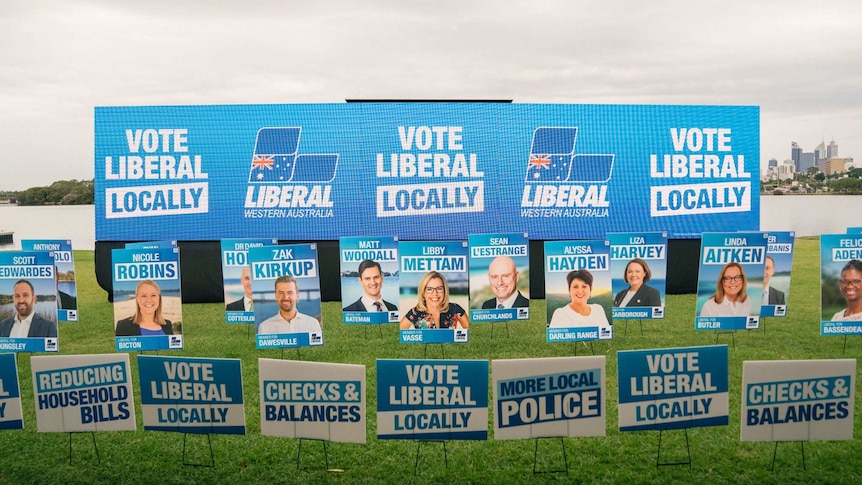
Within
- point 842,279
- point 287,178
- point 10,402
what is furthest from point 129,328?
point 842,279

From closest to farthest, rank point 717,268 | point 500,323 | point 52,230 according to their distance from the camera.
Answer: point 717,268 < point 500,323 < point 52,230

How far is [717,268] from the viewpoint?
9.44m

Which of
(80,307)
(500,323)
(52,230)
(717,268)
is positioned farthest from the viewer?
(52,230)

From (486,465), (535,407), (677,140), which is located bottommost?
(486,465)

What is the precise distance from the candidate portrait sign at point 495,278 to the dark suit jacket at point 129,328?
378 cm

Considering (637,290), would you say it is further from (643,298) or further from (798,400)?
(798,400)

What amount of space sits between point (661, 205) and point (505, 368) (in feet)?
34.8

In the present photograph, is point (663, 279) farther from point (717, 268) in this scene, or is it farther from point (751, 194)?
point (751, 194)

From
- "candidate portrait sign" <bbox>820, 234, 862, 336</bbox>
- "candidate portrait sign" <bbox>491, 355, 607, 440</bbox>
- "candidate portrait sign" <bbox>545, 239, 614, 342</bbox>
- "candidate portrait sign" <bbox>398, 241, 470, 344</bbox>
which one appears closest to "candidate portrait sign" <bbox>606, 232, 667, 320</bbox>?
"candidate portrait sign" <bbox>545, 239, 614, 342</bbox>

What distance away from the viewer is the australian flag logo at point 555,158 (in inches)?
567

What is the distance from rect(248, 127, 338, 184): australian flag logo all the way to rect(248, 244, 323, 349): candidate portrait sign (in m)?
6.04

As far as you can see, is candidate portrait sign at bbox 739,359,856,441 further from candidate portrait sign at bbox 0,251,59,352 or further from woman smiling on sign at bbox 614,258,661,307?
candidate portrait sign at bbox 0,251,59,352

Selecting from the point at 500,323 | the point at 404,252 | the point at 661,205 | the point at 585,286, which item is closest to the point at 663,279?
the point at 585,286

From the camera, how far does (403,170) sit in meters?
14.4
